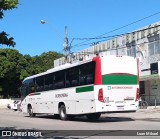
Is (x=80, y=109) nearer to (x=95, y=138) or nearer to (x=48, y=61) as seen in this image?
(x=95, y=138)

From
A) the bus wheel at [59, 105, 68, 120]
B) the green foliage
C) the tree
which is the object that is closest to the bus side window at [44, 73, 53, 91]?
the bus wheel at [59, 105, 68, 120]

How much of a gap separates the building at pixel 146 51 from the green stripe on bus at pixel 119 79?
35.7ft

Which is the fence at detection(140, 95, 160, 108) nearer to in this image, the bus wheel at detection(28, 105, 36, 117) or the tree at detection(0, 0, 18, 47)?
A: the bus wheel at detection(28, 105, 36, 117)

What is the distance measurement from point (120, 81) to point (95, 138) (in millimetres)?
8288

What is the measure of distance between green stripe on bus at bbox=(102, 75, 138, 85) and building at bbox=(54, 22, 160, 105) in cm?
1088

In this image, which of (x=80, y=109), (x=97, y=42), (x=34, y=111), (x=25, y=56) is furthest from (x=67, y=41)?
(x=25, y=56)

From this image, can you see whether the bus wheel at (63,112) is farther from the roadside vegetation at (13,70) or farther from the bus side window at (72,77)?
the roadside vegetation at (13,70)

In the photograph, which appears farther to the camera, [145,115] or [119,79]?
[145,115]

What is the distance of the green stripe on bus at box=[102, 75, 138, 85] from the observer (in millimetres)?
21219

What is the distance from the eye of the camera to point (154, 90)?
36.5 meters

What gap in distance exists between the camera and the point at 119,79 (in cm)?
2166

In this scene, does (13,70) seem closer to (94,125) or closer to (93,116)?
(93,116)

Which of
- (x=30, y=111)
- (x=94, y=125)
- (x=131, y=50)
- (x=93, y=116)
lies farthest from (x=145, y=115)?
(x=131, y=50)

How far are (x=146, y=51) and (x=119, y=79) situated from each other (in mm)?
14988
